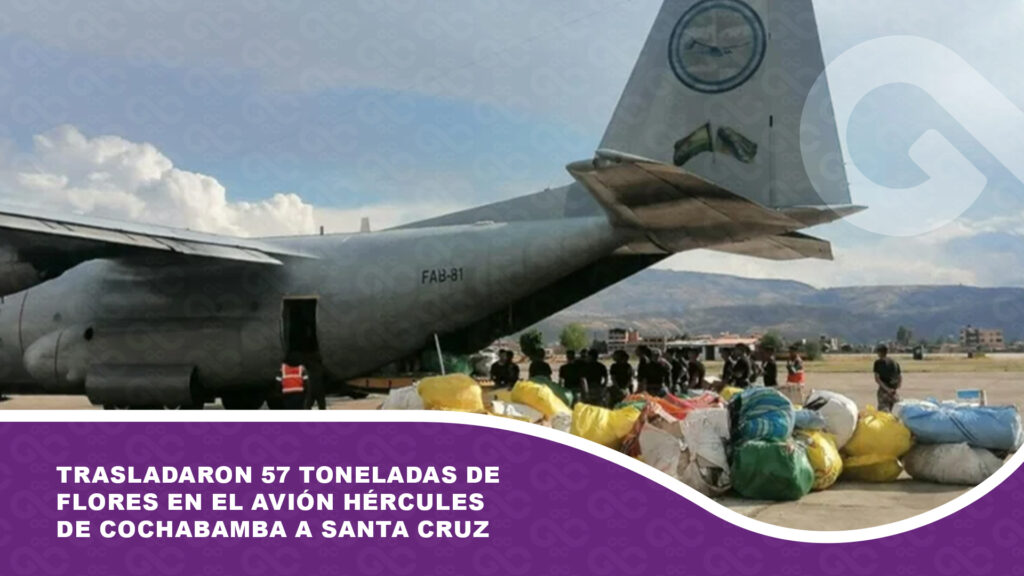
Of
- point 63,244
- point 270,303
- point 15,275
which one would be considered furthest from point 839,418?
point 15,275

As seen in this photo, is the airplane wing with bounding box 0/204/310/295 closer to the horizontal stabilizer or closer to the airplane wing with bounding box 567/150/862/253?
the airplane wing with bounding box 567/150/862/253

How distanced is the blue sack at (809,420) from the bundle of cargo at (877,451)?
407 millimetres

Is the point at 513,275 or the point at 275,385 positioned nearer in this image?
the point at 513,275

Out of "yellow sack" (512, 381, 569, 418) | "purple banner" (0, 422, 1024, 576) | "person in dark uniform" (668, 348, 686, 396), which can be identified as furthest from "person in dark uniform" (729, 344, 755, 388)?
"purple banner" (0, 422, 1024, 576)

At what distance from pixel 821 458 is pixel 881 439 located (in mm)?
840

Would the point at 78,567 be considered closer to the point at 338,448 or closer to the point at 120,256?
the point at 338,448

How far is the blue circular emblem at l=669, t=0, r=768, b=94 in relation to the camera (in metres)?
11.2

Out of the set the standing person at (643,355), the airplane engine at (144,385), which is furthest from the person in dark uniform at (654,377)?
the airplane engine at (144,385)

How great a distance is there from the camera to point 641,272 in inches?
501

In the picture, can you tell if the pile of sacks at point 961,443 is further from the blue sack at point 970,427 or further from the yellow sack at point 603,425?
the yellow sack at point 603,425

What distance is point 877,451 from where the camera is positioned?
26.9 ft

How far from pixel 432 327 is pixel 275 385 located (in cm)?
253

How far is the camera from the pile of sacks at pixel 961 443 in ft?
25.8

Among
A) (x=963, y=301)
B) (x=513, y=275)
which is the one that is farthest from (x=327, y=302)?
(x=963, y=301)
